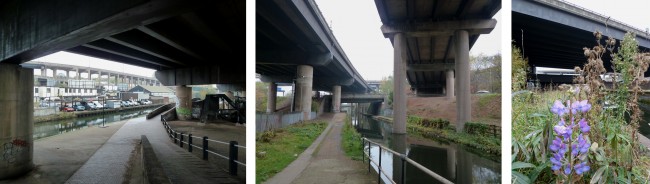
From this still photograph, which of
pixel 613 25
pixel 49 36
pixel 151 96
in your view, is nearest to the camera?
pixel 613 25

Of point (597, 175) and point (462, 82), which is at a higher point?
point (462, 82)

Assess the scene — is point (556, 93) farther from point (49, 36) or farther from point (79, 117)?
point (79, 117)

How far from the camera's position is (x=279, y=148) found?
2023 millimetres

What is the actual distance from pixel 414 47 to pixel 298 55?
77cm

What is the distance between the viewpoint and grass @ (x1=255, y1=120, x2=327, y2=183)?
201 cm

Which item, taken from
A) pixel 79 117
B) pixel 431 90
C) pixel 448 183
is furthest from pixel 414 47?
pixel 79 117

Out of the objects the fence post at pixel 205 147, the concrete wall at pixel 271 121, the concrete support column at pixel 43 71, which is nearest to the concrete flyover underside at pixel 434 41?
the concrete wall at pixel 271 121

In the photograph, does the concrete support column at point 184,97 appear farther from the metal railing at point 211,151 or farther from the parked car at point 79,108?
the parked car at point 79,108

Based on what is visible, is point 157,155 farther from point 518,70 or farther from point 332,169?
point 518,70

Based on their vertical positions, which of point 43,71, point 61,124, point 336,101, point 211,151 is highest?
point 43,71

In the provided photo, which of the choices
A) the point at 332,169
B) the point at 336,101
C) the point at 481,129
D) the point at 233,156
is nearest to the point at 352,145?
the point at 332,169

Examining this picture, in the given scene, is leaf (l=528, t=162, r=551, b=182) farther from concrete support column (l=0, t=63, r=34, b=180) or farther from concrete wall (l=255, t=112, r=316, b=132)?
concrete support column (l=0, t=63, r=34, b=180)

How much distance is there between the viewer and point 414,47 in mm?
1768

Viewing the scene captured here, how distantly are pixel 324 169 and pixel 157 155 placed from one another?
180 inches
